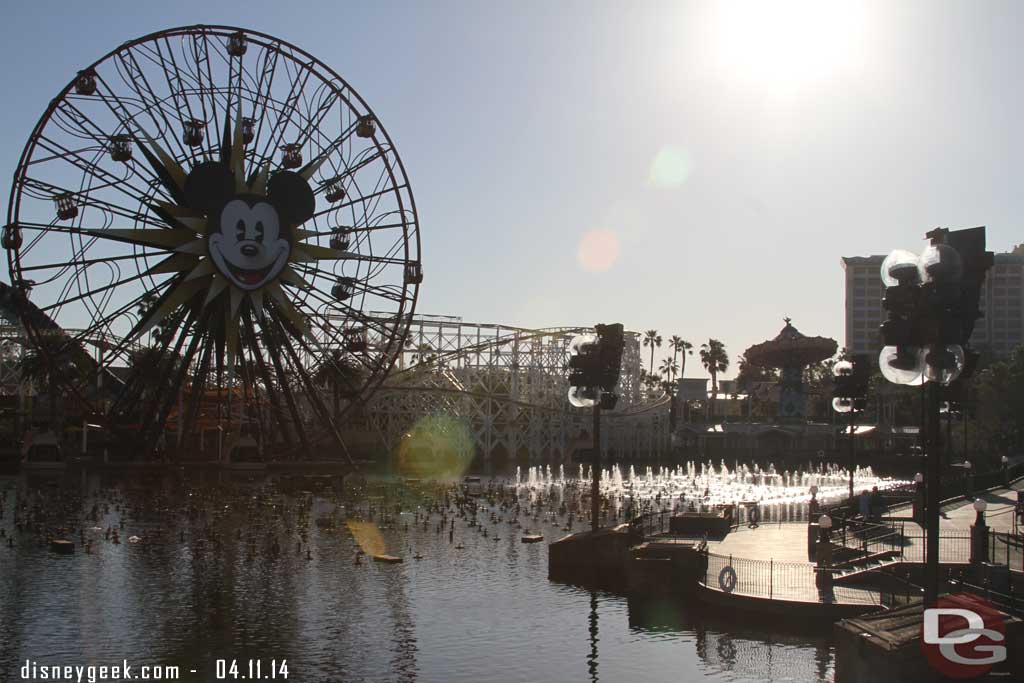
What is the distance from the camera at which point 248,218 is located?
48.2 meters

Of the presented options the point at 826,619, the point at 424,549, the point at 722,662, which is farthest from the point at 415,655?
the point at 424,549

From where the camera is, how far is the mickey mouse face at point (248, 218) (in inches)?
1858

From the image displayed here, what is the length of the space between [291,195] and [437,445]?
2785 inches

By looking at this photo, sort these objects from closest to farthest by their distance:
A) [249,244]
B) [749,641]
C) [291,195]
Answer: [749,641]
[249,244]
[291,195]

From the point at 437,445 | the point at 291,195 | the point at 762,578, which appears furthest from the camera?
the point at 437,445

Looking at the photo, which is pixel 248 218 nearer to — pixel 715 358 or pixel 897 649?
pixel 897 649

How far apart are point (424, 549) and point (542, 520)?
13049mm

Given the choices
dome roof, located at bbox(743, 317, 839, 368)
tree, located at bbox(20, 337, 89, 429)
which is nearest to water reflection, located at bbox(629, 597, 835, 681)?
tree, located at bbox(20, 337, 89, 429)

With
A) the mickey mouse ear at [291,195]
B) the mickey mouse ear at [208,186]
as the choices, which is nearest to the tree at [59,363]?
the mickey mouse ear at [208,186]

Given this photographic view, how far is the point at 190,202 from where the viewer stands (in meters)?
46.9

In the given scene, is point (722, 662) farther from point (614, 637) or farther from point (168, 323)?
point (168, 323)

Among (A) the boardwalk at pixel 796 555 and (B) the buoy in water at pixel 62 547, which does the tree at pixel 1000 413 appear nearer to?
(A) the boardwalk at pixel 796 555

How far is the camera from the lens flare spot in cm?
11112
